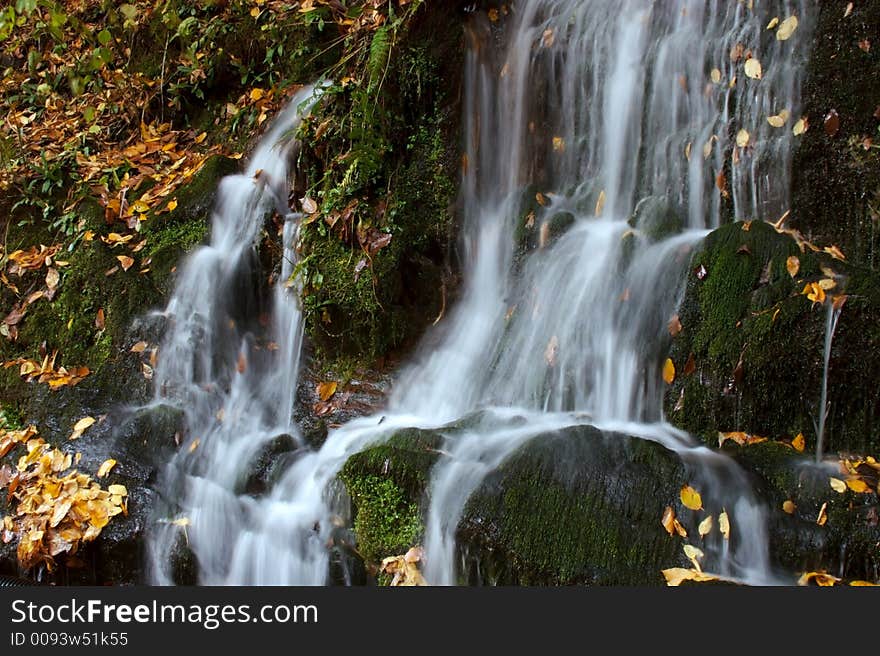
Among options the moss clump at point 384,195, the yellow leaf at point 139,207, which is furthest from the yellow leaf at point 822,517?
the yellow leaf at point 139,207

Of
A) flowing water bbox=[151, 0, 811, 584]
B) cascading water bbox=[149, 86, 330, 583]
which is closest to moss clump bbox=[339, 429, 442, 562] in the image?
flowing water bbox=[151, 0, 811, 584]

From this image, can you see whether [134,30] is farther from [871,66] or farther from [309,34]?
[871,66]

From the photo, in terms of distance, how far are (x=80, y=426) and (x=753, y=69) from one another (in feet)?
16.8

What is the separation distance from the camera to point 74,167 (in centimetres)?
721

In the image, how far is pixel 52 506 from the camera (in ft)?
15.3

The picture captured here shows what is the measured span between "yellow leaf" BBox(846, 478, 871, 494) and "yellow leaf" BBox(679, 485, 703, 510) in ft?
2.37

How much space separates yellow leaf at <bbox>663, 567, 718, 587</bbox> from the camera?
11.0ft

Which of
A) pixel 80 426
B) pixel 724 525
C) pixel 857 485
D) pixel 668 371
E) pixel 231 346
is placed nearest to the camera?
pixel 724 525

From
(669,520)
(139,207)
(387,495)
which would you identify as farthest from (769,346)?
(139,207)

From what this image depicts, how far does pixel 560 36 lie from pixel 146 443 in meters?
4.33

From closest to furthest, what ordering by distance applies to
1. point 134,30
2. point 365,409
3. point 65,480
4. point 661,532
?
point 661,532, point 65,480, point 365,409, point 134,30

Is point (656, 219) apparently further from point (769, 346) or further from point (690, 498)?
point (690, 498)

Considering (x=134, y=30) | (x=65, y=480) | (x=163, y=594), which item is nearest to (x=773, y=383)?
(x=163, y=594)

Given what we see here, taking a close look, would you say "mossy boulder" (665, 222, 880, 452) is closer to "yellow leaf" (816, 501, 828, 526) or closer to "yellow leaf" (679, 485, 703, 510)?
"yellow leaf" (816, 501, 828, 526)
